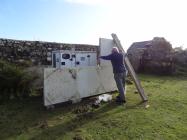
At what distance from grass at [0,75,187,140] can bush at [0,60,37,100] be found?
1.26ft

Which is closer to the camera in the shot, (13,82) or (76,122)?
(76,122)

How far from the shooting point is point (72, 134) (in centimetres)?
461

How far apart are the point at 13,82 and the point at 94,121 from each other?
3.08 meters

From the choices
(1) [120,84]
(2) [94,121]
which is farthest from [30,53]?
(2) [94,121]

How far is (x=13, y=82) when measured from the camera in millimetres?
7047

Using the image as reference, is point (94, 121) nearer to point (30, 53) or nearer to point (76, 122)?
point (76, 122)

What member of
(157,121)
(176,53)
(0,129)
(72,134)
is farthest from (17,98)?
(176,53)

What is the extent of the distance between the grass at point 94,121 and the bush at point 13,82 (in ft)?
1.26

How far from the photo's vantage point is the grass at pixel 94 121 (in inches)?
A: 179

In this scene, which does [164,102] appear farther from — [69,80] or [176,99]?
[69,80]

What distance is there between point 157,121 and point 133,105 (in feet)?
4.52

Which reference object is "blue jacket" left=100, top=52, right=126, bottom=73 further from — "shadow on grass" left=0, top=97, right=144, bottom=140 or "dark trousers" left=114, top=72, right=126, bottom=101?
"shadow on grass" left=0, top=97, right=144, bottom=140

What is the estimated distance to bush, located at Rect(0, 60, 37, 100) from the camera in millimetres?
6973

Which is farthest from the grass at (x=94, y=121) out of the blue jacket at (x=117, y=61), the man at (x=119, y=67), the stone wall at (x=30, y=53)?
the stone wall at (x=30, y=53)
